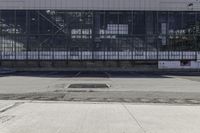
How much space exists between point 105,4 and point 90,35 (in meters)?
7.58

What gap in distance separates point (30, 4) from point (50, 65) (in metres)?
13.8

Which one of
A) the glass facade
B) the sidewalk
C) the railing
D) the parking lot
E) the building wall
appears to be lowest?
the parking lot

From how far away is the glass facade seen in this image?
83688 millimetres

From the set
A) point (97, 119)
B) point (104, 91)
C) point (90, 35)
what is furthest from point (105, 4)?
point (97, 119)

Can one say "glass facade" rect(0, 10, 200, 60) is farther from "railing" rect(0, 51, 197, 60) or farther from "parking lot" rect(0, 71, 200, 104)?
"parking lot" rect(0, 71, 200, 104)

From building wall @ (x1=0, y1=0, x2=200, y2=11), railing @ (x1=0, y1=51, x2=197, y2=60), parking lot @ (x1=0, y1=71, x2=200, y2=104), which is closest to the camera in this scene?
parking lot @ (x1=0, y1=71, x2=200, y2=104)

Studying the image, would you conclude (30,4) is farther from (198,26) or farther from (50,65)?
(198,26)

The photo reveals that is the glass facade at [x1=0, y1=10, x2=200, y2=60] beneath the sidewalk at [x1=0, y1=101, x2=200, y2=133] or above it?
above

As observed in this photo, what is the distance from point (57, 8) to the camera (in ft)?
278

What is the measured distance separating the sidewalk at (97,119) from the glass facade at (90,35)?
67940 millimetres

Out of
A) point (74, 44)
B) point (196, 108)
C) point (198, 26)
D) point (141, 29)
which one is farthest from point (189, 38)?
point (196, 108)

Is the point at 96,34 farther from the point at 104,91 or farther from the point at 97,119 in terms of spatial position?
the point at 97,119

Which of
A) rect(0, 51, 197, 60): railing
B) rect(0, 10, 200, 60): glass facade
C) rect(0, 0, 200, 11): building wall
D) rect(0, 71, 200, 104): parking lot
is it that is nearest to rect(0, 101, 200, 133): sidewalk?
rect(0, 71, 200, 104): parking lot

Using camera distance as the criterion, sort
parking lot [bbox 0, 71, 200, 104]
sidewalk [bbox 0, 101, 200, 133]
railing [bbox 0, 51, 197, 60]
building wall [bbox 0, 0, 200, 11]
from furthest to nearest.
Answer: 1. building wall [bbox 0, 0, 200, 11]
2. railing [bbox 0, 51, 197, 60]
3. parking lot [bbox 0, 71, 200, 104]
4. sidewalk [bbox 0, 101, 200, 133]
